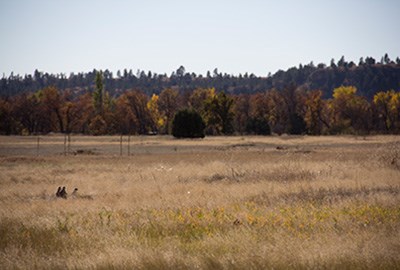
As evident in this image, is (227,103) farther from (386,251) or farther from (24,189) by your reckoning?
(386,251)

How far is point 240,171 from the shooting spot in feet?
80.8

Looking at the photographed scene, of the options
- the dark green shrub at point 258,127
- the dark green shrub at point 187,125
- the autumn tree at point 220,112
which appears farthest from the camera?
the dark green shrub at point 258,127

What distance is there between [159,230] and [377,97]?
391ft

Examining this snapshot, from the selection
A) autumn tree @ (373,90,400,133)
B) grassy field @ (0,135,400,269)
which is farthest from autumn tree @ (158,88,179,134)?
grassy field @ (0,135,400,269)

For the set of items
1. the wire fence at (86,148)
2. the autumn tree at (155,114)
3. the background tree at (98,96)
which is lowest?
the wire fence at (86,148)

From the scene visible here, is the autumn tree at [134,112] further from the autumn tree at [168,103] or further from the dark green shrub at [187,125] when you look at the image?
the dark green shrub at [187,125]

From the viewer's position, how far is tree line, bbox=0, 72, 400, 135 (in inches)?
3846

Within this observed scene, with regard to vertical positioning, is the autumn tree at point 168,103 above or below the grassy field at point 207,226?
above

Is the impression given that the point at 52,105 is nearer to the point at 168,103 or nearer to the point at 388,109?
the point at 168,103

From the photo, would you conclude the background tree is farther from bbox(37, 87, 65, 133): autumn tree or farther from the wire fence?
the wire fence

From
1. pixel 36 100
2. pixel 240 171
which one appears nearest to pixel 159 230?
pixel 240 171

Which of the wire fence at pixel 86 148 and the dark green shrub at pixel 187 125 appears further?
the dark green shrub at pixel 187 125

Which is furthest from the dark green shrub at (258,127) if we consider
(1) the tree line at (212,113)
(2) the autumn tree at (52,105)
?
(2) the autumn tree at (52,105)

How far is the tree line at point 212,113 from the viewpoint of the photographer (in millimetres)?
97688
